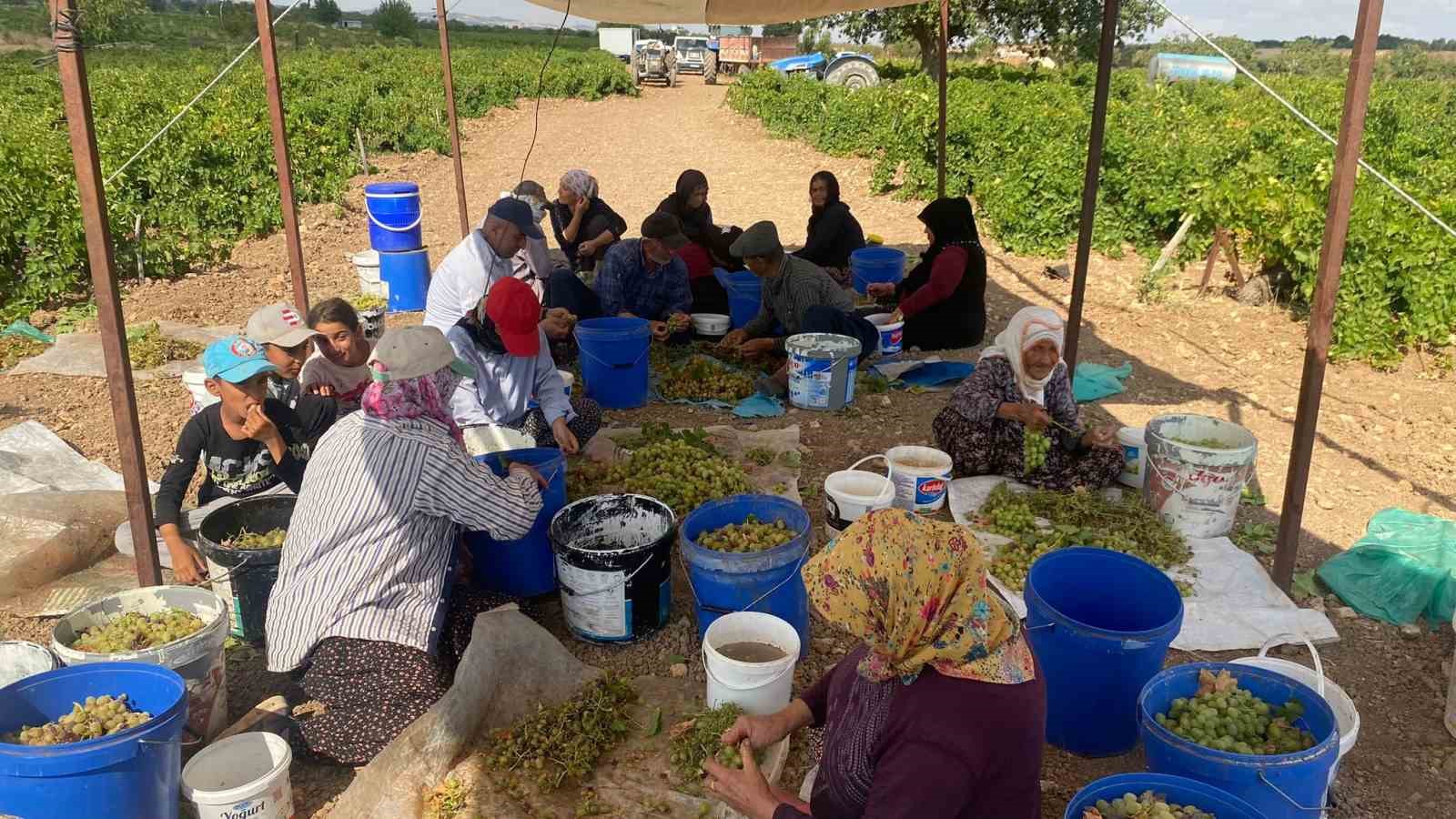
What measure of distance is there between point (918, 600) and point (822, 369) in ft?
14.4

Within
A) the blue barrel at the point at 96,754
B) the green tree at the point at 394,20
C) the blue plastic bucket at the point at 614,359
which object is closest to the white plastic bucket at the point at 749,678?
the blue barrel at the point at 96,754

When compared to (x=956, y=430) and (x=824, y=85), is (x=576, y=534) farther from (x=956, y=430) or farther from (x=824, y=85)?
(x=824, y=85)

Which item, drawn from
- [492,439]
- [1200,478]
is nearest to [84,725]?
[492,439]

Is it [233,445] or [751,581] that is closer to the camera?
[751,581]

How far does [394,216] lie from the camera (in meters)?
8.64

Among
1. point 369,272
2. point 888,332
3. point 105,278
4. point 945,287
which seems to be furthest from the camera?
point 369,272

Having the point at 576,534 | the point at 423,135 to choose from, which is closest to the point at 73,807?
the point at 576,534

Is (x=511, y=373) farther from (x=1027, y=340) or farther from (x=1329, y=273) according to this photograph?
(x=1329, y=273)

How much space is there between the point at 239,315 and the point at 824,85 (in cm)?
1606

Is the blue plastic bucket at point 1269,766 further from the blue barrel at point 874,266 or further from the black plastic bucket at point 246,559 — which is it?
the blue barrel at point 874,266

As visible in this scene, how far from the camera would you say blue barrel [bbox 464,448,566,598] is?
13.4 ft

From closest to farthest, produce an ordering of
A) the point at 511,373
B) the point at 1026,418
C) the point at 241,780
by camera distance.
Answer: the point at 241,780 < the point at 1026,418 < the point at 511,373

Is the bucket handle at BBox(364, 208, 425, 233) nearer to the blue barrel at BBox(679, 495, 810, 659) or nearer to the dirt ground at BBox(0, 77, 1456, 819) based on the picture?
the dirt ground at BBox(0, 77, 1456, 819)

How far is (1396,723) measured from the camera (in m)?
3.56
